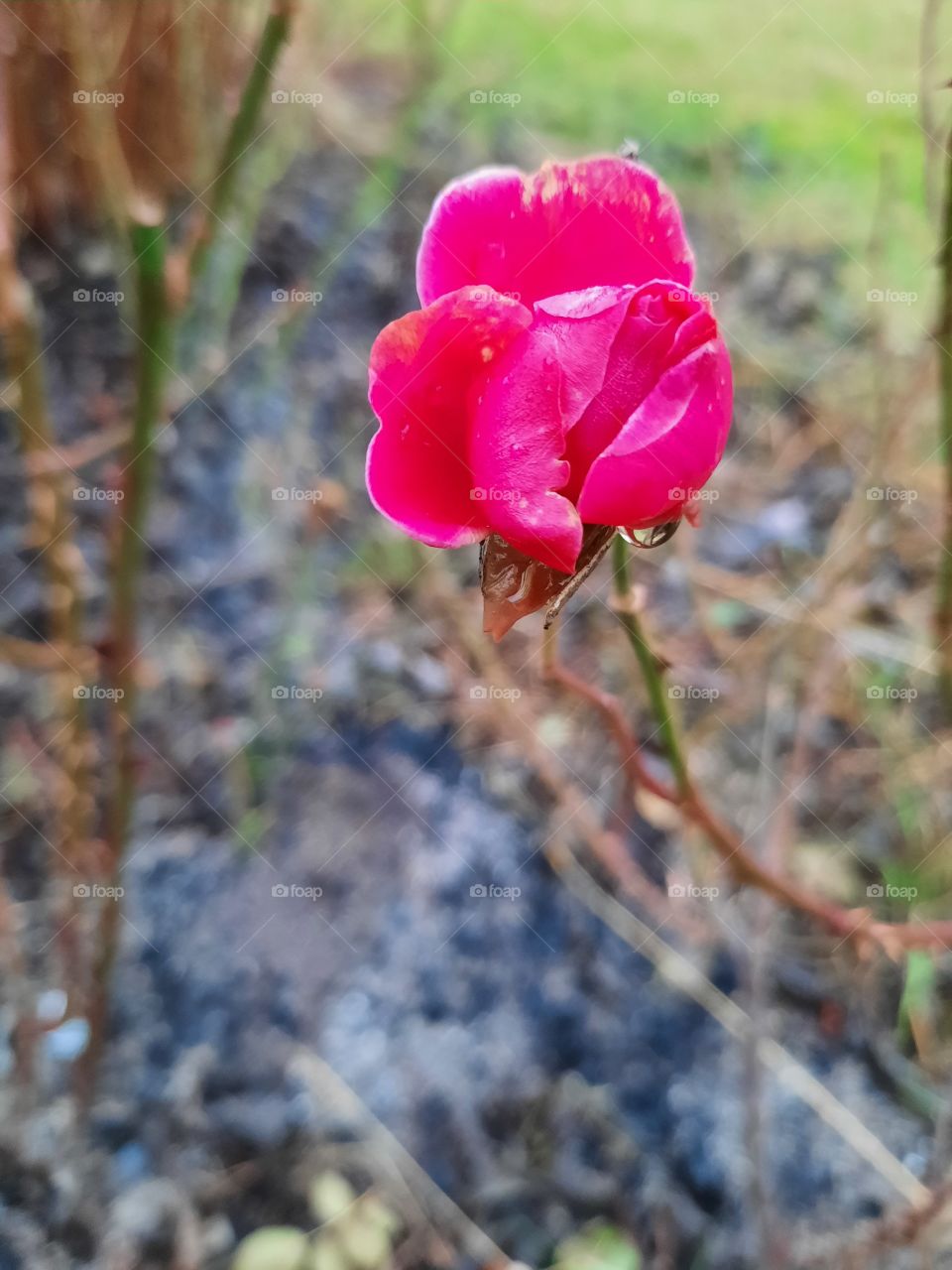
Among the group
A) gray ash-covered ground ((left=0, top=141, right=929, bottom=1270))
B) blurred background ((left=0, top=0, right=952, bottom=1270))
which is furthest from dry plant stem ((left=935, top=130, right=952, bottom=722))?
gray ash-covered ground ((left=0, top=141, right=929, bottom=1270))

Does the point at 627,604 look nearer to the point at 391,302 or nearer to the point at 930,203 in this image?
the point at 930,203

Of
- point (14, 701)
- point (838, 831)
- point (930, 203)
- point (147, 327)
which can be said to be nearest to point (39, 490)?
point (147, 327)

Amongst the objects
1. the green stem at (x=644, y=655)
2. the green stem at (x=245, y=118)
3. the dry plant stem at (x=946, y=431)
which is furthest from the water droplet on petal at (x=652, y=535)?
the dry plant stem at (x=946, y=431)

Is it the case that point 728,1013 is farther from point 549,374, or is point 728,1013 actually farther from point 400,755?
point 549,374

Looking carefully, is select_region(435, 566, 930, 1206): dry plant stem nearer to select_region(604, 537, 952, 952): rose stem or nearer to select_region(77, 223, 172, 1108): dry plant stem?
select_region(604, 537, 952, 952): rose stem

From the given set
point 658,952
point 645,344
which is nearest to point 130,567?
point 645,344

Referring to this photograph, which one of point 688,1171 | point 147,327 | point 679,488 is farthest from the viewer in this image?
point 688,1171

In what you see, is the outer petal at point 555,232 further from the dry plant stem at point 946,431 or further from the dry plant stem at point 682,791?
the dry plant stem at point 946,431
